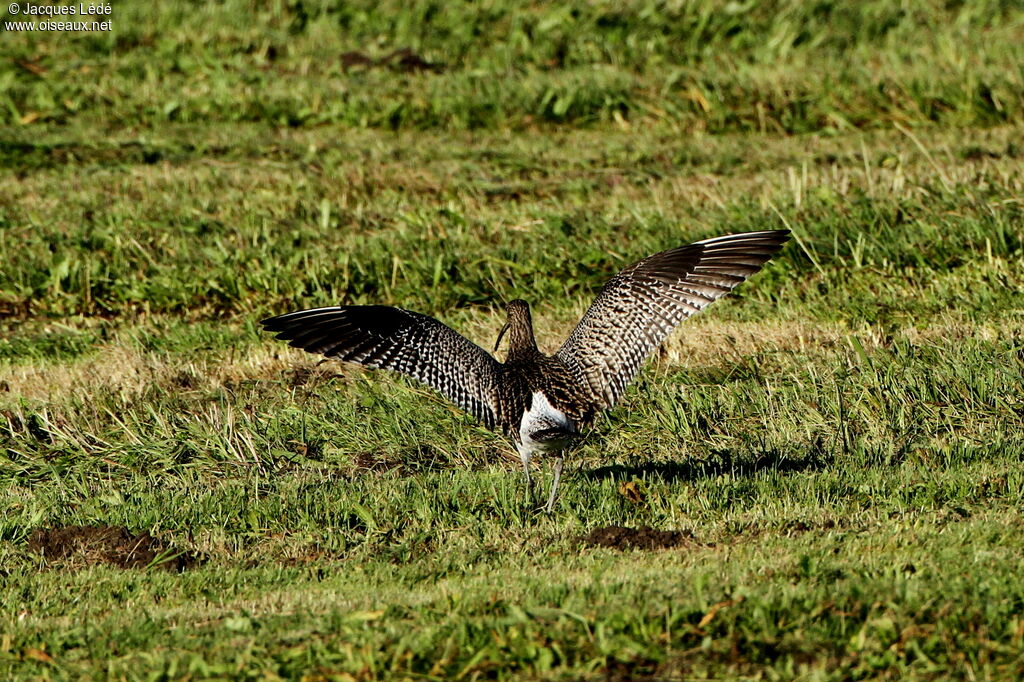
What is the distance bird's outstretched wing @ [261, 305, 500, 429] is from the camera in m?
7.68

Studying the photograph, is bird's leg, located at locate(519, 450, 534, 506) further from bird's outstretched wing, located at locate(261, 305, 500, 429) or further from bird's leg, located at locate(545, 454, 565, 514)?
bird's outstretched wing, located at locate(261, 305, 500, 429)

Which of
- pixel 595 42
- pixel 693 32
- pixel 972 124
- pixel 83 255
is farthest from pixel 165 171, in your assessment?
pixel 972 124

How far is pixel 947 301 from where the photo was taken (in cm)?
1032

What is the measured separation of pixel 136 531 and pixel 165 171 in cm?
757

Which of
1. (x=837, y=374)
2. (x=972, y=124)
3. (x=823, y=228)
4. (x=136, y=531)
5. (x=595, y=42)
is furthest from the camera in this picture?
(x=595, y=42)

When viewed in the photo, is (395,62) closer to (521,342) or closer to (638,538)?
(521,342)

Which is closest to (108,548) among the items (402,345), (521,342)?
(402,345)

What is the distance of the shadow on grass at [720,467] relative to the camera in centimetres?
773

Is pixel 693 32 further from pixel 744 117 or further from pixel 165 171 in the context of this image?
pixel 165 171

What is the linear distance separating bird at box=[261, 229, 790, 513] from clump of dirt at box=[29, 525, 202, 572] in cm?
135

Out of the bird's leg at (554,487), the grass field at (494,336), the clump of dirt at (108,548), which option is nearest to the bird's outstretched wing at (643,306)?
the bird's leg at (554,487)

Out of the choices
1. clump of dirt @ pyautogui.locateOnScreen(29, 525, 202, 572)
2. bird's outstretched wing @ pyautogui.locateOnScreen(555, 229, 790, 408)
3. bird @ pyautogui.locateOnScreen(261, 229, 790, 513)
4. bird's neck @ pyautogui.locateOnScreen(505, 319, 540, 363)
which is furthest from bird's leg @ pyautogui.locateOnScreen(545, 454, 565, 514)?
clump of dirt @ pyautogui.locateOnScreen(29, 525, 202, 572)

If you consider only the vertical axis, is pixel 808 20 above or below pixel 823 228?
above

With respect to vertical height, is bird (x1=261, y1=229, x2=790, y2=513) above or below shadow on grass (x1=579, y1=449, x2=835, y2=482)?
above
